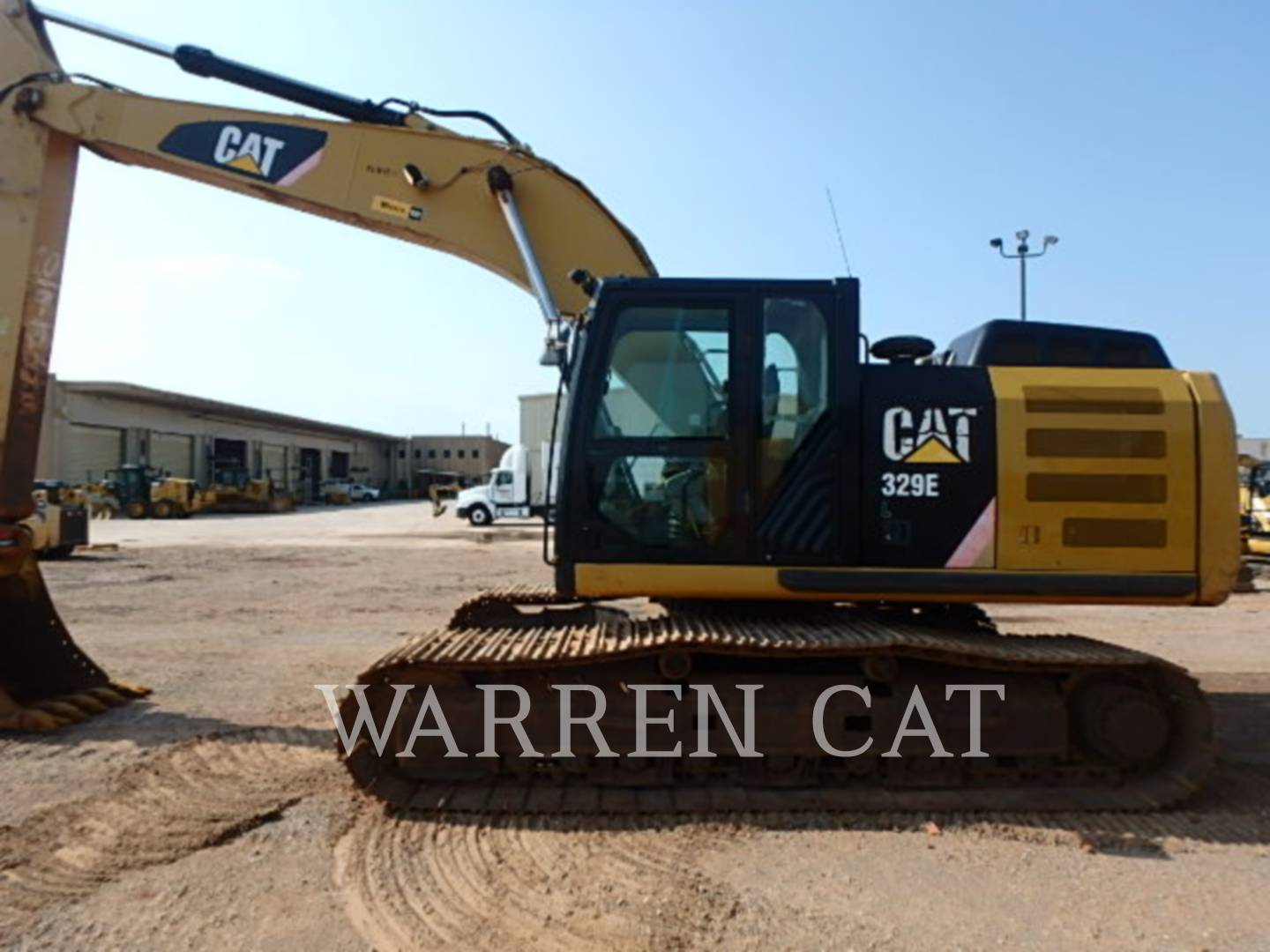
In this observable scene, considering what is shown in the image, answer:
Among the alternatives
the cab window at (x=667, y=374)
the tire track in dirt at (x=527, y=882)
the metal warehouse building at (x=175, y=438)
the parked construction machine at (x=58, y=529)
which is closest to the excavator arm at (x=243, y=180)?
the cab window at (x=667, y=374)

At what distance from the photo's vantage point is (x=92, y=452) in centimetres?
4897

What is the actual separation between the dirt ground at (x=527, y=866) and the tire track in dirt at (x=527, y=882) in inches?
0.4

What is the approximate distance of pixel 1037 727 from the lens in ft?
15.0

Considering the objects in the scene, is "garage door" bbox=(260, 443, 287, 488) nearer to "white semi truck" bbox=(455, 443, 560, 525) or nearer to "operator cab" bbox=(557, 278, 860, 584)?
"white semi truck" bbox=(455, 443, 560, 525)

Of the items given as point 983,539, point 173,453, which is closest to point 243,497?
point 173,453

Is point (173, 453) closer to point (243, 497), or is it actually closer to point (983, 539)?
point (243, 497)

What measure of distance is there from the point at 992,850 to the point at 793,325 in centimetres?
271

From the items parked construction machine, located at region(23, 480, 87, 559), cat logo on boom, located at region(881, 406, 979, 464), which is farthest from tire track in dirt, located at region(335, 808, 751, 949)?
parked construction machine, located at region(23, 480, 87, 559)

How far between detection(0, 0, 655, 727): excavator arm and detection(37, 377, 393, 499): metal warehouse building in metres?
29.7

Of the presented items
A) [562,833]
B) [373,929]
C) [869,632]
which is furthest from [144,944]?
[869,632]

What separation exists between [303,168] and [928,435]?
4405mm

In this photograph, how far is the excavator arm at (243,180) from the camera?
5969 millimetres

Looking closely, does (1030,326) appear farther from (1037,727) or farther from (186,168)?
(186,168)

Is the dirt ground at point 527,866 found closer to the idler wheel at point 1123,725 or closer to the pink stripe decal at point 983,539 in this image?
the idler wheel at point 1123,725
